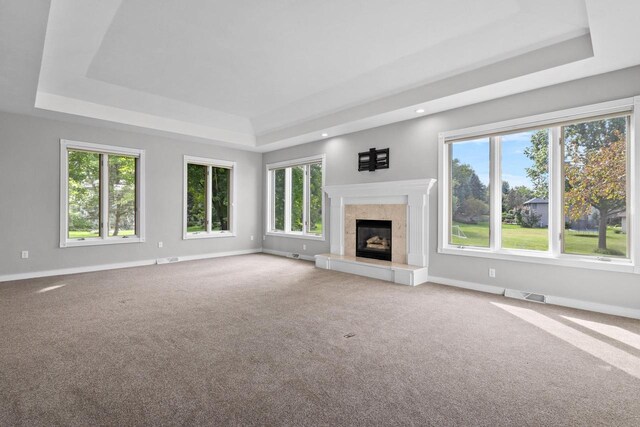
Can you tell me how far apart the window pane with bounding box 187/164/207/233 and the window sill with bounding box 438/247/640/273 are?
5433 mm

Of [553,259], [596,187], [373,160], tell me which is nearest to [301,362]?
[553,259]

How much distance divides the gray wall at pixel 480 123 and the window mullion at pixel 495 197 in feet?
1.04

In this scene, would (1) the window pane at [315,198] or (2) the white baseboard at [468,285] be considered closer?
(2) the white baseboard at [468,285]

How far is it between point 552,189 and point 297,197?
5.10 metres

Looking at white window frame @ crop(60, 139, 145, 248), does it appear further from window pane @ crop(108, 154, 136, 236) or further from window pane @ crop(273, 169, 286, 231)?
window pane @ crop(273, 169, 286, 231)

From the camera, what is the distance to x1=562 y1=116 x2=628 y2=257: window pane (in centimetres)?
359

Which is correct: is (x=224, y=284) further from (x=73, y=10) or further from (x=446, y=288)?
(x=73, y=10)

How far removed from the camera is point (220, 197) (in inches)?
306

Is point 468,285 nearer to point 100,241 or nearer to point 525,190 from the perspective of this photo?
point 525,190

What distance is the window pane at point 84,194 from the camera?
18.8 ft

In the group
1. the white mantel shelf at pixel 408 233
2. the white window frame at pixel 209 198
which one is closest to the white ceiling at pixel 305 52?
the white mantel shelf at pixel 408 233

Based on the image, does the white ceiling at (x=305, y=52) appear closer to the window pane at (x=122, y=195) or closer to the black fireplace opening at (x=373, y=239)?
the window pane at (x=122, y=195)

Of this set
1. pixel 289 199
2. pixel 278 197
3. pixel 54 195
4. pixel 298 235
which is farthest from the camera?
pixel 278 197

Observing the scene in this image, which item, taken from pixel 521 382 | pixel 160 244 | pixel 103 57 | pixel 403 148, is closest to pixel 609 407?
pixel 521 382
